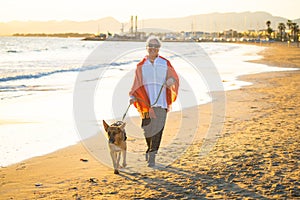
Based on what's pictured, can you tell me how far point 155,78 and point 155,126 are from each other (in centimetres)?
69

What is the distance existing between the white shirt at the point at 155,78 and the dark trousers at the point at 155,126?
0.36 feet

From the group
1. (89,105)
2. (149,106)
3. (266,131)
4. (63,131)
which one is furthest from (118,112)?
(149,106)

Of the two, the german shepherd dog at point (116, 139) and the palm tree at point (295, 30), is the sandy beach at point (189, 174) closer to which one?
the german shepherd dog at point (116, 139)

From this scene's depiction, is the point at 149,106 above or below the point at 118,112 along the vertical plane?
above

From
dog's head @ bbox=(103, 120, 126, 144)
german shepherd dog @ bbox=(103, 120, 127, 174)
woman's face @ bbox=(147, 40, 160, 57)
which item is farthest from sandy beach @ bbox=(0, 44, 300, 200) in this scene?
woman's face @ bbox=(147, 40, 160, 57)

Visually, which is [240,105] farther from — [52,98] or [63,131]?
[52,98]

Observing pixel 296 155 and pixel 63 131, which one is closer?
pixel 296 155

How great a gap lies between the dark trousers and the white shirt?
0.11 m

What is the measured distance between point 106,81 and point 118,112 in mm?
8927

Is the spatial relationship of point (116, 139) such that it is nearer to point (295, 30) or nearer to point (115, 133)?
point (115, 133)

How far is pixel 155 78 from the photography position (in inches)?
227

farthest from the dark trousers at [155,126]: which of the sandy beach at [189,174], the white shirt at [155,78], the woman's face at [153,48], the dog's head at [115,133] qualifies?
the woman's face at [153,48]

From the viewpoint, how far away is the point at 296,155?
6039 millimetres

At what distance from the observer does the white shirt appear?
570cm
